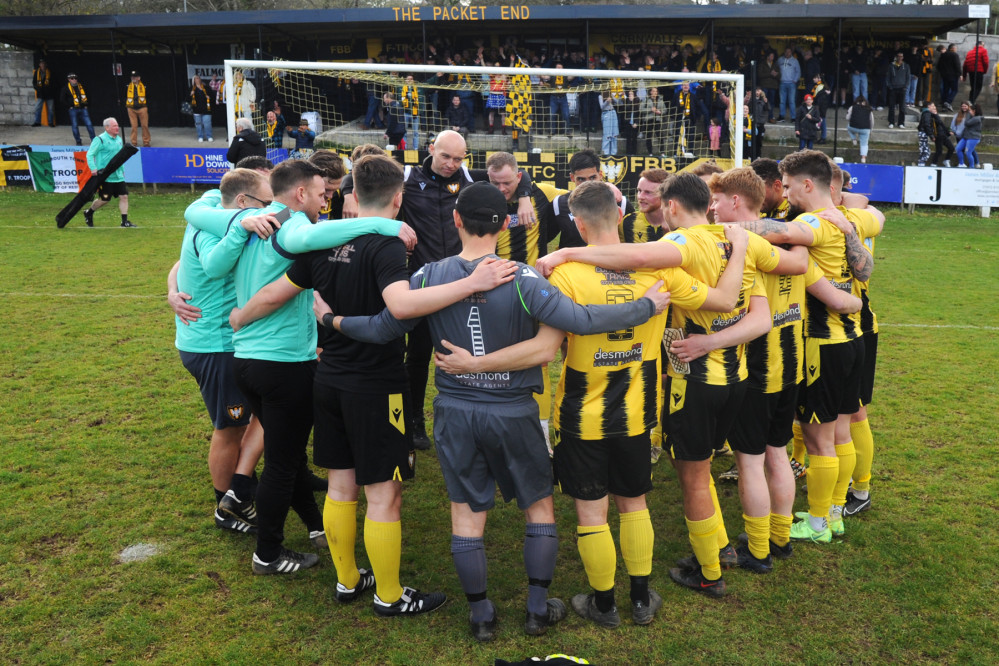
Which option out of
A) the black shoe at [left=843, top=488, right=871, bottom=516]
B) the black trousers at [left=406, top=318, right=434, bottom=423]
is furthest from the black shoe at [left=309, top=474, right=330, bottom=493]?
the black shoe at [left=843, top=488, right=871, bottom=516]

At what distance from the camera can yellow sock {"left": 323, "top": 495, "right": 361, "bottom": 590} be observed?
404cm

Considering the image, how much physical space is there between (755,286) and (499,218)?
1548 millimetres

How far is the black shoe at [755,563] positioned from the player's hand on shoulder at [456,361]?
7.09 ft

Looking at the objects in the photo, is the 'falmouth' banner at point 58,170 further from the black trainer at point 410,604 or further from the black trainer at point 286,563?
the black trainer at point 410,604

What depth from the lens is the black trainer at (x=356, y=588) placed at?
4125mm

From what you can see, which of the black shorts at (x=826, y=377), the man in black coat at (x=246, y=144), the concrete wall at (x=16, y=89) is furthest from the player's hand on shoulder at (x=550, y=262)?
the concrete wall at (x=16, y=89)

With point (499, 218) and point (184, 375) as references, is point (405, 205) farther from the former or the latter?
point (184, 375)

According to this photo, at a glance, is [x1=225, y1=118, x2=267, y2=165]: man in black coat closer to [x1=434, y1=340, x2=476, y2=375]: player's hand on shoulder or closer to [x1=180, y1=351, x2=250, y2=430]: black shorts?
[x1=180, y1=351, x2=250, y2=430]: black shorts

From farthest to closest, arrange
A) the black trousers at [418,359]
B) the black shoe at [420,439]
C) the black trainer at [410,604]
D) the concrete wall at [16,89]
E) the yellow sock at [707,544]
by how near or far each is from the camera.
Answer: the concrete wall at [16,89]
the black shoe at [420,439]
the black trousers at [418,359]
the yellow sock at [707,544]
the black trainer at [410,604]

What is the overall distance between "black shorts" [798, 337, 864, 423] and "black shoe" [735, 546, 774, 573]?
35.2 inches

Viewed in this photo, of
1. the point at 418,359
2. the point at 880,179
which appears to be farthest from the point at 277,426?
the point at 880,179

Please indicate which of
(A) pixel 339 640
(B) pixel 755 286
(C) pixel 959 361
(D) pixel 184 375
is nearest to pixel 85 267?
(D) pixel 184 375

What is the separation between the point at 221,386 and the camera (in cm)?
474

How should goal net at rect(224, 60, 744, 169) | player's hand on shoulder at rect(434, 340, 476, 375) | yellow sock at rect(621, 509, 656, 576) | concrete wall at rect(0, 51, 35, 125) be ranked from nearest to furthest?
player's hand on shoulder at rect(434, 340, 476, 375)
yellow sock at rect(621, 509, 656, 576)
goal net at rect(224, 60, 744, 169)
concrete wall at rect(0, 51, 35, 125)
